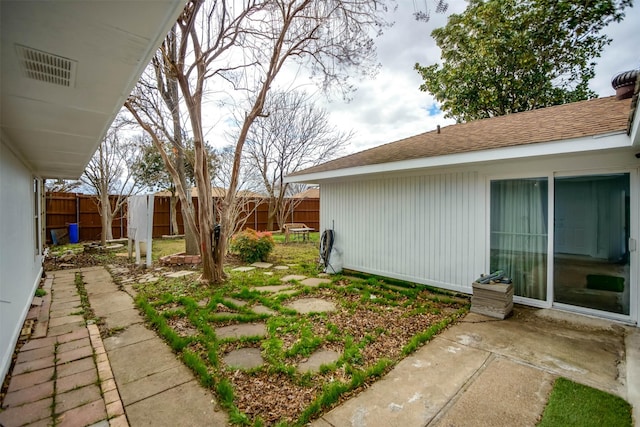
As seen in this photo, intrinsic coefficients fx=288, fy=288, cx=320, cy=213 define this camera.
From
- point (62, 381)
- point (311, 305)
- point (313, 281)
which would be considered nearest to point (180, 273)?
point (313, 281)

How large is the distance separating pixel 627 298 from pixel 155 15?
214 inches

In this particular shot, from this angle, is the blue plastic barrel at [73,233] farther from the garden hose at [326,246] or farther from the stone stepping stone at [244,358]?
the stone stepping stone at [244,358]

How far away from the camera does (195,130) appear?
5020 mm

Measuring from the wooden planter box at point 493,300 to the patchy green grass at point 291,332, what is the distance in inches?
8.3

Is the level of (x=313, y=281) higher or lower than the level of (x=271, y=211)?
lower

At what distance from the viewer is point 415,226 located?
17.6ft

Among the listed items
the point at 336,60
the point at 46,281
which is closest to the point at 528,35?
the point at 336,60

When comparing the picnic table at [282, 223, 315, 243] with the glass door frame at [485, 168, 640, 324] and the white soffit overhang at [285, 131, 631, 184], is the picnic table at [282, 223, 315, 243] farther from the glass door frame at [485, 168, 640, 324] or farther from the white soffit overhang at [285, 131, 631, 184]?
the glass door frame at [485, 168, 640, 324]

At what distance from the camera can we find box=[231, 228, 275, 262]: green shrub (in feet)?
25.0

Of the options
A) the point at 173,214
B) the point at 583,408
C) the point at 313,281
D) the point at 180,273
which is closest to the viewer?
the point at 583,408

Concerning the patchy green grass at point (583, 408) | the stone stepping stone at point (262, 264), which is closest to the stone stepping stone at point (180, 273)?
the stone stepping stone at point (262, 264)

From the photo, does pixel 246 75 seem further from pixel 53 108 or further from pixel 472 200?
pixel 472 200

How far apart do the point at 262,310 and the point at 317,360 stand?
1586mm

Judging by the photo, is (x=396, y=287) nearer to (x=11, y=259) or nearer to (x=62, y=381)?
(x=62, y=381)
